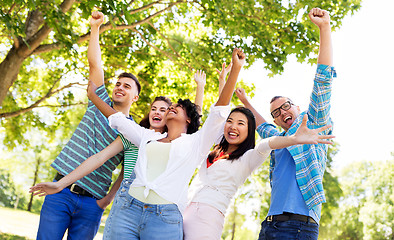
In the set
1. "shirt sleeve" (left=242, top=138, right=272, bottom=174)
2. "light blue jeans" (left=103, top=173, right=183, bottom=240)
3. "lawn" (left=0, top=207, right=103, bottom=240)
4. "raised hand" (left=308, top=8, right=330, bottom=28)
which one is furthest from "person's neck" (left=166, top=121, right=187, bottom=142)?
"lawn" (left=0, top=207, right=103, bottom=240)

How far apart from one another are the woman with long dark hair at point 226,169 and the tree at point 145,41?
128 inches

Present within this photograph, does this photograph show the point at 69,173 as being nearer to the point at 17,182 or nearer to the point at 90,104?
the point at 90,104

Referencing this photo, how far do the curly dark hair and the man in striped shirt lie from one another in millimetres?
751

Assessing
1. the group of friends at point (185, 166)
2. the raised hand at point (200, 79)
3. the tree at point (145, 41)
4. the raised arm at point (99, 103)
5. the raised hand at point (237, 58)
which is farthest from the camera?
the tree at point (145, 41)

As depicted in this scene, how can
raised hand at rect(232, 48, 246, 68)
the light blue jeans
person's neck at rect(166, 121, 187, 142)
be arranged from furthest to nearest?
person's neck at rect(166, 121, 187, 142) → raised hand at rect(232, 48, 246, 68) → the light blue jeans

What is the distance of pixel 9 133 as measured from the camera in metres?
13.7

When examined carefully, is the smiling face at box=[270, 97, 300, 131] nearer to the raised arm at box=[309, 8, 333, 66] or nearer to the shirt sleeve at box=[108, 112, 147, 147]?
the raised arm at box=[309, 8, 333, 66]

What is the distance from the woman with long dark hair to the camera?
121 inches

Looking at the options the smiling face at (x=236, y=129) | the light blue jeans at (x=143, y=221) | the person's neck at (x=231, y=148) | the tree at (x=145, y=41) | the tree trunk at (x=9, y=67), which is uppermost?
the tree at (x=145, y=41)

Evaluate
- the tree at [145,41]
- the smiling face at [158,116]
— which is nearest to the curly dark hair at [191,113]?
the smiling face at [158,116]

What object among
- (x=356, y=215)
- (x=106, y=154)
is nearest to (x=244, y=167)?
(x=106, y=154)

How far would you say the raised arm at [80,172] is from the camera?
327cm

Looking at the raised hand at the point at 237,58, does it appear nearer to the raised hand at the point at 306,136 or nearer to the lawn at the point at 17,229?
the raised hand at the point at 306,136

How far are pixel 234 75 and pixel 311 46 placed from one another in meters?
4.86
